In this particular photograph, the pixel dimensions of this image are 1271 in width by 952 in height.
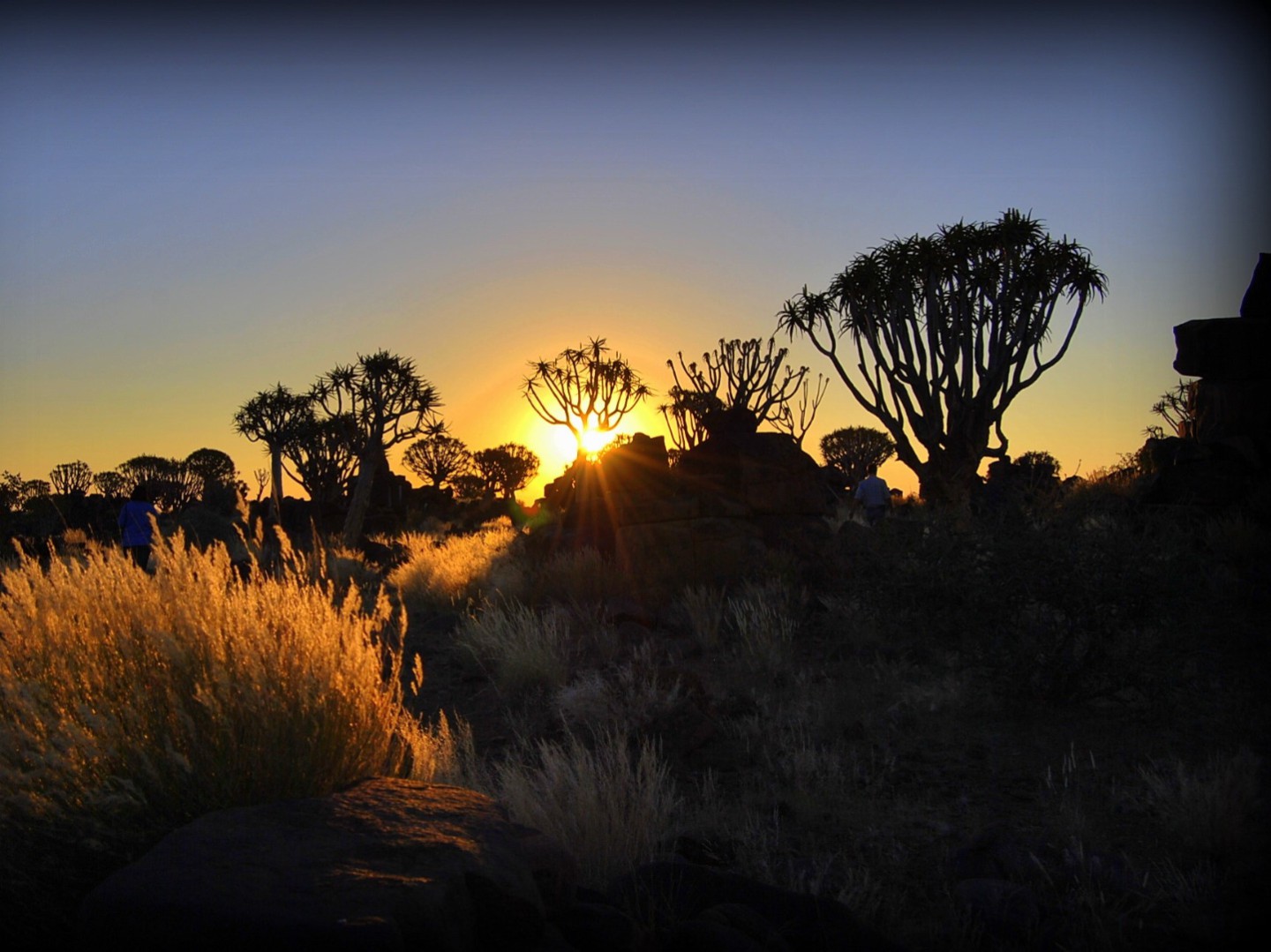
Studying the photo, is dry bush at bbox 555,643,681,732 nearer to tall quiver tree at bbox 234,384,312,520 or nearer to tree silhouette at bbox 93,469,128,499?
tall quiver tree at bbox 234,384,312,520

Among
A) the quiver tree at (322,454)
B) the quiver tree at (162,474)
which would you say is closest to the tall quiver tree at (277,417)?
the quiver tree at (322,454)

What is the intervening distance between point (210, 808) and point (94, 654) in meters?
1.10

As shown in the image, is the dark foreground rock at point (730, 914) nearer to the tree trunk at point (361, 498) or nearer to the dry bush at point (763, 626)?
the dry bush at point (763, 626)

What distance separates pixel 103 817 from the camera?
138 inches

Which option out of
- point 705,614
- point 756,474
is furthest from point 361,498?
point 705,614

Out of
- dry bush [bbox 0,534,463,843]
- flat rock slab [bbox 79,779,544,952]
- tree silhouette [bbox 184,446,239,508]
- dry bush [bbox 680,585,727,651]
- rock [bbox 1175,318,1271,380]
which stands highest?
tree silhouette [bbox 184,446,239,508]

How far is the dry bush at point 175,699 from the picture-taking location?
11.7 feet

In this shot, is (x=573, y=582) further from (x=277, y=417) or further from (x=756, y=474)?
(x=277, y=417)

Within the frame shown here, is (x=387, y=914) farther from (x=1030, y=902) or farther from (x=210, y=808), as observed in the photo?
(x=1030, y=902)

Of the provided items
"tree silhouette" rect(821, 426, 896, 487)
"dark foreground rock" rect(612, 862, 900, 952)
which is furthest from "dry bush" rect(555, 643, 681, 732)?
"tree silhouette" rect(821, 426, 896, 487)

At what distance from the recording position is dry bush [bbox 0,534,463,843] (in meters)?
3.58

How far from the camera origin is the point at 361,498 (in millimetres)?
27672

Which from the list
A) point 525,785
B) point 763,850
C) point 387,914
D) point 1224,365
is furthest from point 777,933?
point 1224,365

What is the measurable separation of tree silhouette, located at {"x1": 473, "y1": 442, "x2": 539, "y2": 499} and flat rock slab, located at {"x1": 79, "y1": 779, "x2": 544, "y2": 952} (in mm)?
51772
